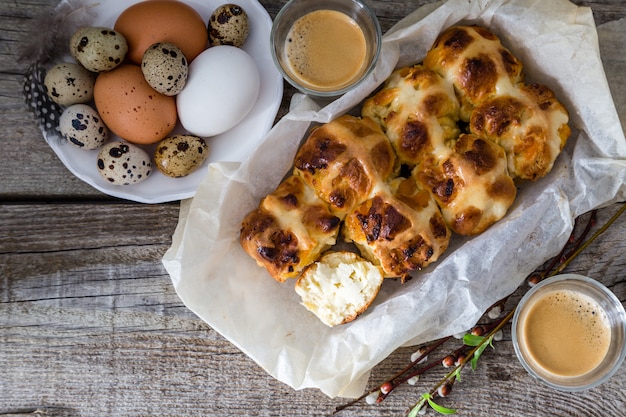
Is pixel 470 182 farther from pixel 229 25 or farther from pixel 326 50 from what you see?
pixel 229 25

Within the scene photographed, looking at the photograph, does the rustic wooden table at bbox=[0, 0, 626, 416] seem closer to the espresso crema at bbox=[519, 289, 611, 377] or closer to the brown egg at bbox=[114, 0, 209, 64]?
the espresso crema at bbox=[519, 289, 611, 377]

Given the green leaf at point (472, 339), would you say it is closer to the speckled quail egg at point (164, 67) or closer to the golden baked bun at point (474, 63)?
the golden baked bun at point (474, 63)

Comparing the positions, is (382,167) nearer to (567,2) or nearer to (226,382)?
(567,2)

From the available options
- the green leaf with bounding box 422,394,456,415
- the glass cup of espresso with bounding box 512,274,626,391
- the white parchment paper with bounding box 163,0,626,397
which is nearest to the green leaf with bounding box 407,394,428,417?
the green leaf with bounding box 422,394,456,415

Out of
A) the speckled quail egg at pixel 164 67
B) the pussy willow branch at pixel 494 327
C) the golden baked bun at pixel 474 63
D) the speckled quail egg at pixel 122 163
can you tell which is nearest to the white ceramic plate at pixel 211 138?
the speckled quail egg at pixel 122 163

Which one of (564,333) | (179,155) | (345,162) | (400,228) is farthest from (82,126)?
(564,333)
